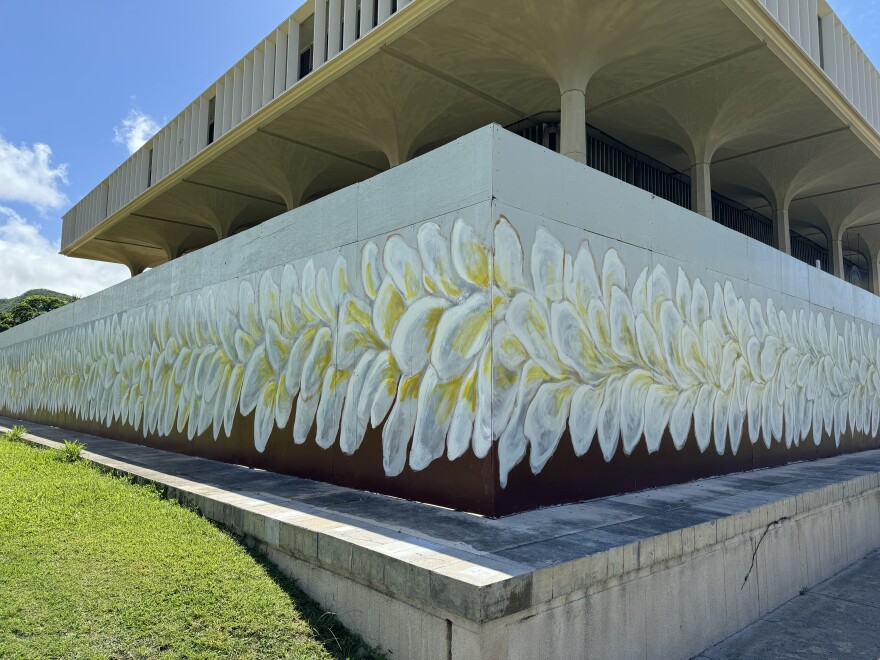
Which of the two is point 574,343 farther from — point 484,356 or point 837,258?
point 837,258

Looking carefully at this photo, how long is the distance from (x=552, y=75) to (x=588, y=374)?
21.0ft

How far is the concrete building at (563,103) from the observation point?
33.7ft

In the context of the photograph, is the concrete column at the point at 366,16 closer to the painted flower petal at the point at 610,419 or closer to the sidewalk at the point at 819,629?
the painted flower petal at the point at 610,419

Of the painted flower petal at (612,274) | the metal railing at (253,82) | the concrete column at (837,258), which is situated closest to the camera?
the painted flower petal at (612,274)

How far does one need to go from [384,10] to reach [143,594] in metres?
9.82

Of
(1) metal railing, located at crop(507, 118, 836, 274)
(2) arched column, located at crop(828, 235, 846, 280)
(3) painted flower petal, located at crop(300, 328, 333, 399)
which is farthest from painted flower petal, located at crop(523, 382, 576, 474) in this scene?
(2) arched column, located at crop(828, 235, 846, 280)

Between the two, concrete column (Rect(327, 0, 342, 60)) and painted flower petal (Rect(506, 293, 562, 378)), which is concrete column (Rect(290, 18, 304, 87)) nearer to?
concrete column (Rect(327, 0, 342, 60))

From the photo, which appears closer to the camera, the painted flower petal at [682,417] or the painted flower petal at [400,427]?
the painted flower petal at [400,427]

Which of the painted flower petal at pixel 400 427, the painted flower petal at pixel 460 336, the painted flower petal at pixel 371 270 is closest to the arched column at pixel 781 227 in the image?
the painted flower petal at pixel 371 270

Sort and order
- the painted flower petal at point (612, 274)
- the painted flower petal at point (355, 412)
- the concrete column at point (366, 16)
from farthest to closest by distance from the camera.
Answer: the concrete column at point (366, 16) < the painted flower petal at point (355, 412) < the painted flower petal at point (612, 274)

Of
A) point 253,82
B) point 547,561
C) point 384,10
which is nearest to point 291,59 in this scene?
point 253,82

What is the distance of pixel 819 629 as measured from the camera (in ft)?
18.9

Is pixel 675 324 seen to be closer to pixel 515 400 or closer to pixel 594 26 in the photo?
pixel 515 400

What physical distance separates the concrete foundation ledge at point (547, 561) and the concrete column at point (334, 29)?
8553 mm
